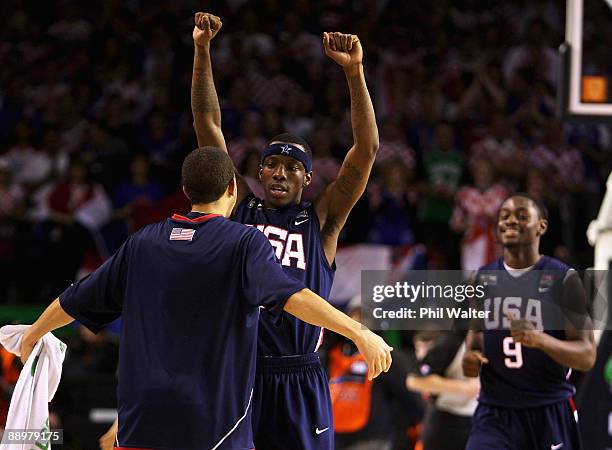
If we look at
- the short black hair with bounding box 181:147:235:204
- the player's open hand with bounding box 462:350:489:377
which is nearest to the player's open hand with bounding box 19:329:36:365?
the short black hair with bounding box 181:147:235:204

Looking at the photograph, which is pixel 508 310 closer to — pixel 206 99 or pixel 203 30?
pixel 206 99

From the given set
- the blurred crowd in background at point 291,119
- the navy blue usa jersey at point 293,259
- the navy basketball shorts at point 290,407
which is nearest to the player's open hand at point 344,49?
the navy blue usa jersey at point 293,259

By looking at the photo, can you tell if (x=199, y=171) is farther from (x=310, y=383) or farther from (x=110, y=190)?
(x=110, y=190)

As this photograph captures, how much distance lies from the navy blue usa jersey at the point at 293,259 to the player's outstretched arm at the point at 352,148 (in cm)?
8

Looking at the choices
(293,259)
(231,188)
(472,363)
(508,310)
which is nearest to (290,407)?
(293,259)

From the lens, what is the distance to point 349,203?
215 inches

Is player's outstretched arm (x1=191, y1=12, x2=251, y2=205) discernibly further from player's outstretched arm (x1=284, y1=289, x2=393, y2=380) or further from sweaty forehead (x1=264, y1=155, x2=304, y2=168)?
player's outstretched arm (x1=284, y1=289, x2=393, y2=380)

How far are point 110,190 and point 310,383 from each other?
626 cm

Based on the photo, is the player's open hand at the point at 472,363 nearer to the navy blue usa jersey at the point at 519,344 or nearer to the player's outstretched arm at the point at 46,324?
the navy blue usa jersey at the point at 519,344

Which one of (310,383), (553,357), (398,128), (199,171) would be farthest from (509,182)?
(199,171)

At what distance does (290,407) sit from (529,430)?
63.8 inches

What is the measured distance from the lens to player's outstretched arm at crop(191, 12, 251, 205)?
5.58 m

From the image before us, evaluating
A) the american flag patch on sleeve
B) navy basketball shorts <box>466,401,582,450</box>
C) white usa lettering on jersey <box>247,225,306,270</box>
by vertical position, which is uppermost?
the american flag patch on sleeve

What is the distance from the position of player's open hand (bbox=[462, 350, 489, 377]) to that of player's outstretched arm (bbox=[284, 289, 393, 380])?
209 cm
